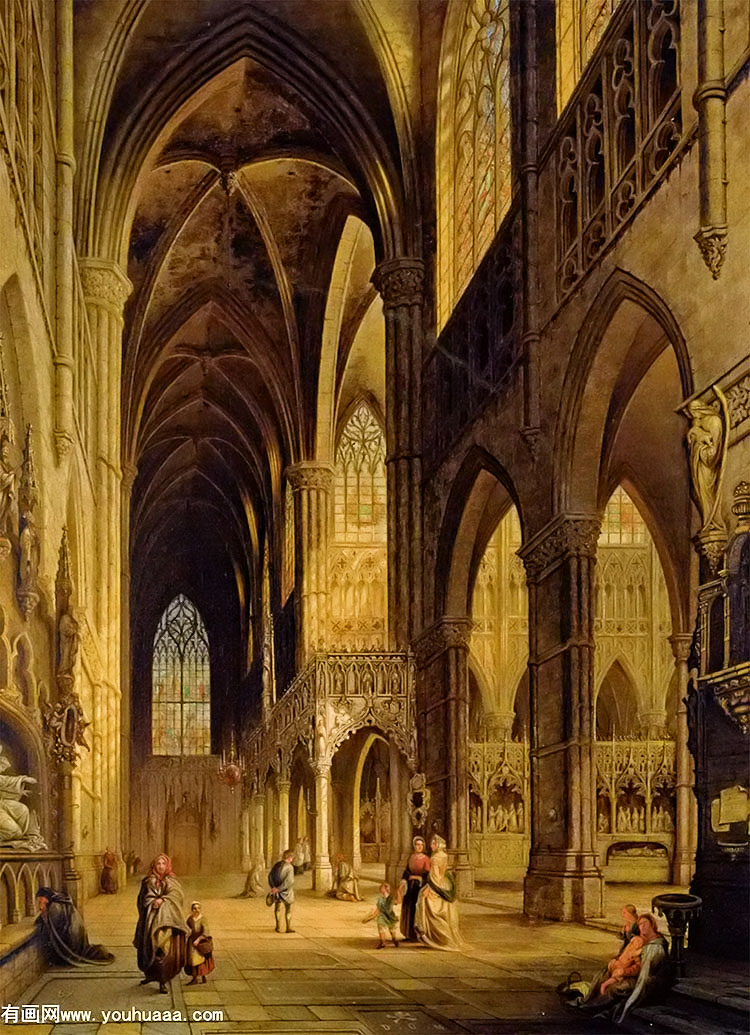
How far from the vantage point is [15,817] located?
42.5ft

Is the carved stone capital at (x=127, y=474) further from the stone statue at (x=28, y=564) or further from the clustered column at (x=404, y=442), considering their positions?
the stone statue at (x=28, y=564)

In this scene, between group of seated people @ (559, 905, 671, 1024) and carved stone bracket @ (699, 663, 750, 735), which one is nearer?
group of seated people @ (559, 905, 671, 1024)

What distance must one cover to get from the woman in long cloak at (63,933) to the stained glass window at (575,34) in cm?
1073

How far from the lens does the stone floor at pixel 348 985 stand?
10.3 metres

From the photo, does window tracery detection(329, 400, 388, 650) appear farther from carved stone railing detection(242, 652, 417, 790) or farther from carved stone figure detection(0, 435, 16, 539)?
carved stone figure detection(0, 435, 16, 539)

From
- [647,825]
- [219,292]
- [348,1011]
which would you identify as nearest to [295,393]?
[219,292]

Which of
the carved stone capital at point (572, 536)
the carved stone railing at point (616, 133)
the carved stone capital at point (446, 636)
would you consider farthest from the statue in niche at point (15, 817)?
the carved stone capital at point (446, 636)

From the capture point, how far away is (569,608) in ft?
57.5

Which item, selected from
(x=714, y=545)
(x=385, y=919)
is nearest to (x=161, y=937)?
(x=385, y=919)

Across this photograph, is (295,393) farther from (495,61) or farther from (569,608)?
(569,608)

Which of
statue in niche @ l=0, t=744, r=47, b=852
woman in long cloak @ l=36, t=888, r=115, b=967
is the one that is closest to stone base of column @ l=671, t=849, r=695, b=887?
woman in long cloak @ l=36, t=888, r=115, b=967

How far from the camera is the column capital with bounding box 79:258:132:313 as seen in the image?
26812 millimetres

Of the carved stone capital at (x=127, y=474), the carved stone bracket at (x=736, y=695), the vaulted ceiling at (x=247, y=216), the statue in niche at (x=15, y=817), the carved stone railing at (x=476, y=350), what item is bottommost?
the statue in niche at (x=15, y=817)

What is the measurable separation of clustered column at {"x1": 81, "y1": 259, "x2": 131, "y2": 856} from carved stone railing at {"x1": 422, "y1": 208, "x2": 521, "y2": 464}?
6.05 meters
